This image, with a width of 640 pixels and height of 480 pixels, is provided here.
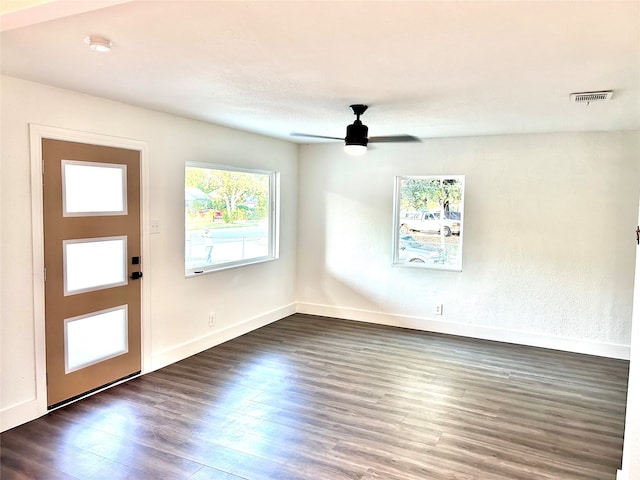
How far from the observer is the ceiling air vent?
3.10 metres

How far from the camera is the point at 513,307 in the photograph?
5.28 metres

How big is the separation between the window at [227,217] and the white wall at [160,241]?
12cm

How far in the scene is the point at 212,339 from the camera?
495 centimetres

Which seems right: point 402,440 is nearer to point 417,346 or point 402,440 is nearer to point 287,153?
point 417,346

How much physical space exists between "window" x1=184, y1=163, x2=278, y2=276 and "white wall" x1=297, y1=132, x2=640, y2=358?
2.62 feet

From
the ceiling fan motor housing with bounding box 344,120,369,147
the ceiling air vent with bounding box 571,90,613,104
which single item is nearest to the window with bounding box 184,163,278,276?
the ceiling fan motor housing with bounding box 344,120,369,147

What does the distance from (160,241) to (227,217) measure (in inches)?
42.8

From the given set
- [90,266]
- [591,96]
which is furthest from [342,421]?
[591,96]

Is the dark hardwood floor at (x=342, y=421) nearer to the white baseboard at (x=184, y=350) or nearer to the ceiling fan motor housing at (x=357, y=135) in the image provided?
the white baseboard at (x=184, y=350)

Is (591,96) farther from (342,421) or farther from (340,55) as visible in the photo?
(342,421)

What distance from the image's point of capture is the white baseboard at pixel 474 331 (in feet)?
16.0

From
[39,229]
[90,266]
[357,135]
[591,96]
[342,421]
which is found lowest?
[342,421]

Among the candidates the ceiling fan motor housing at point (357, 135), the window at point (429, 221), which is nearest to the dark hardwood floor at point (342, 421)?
the window at point (429, 221)

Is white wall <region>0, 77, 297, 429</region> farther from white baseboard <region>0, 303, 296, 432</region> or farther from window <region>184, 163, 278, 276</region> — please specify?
window <region>184, 163, 278, 276</region>
